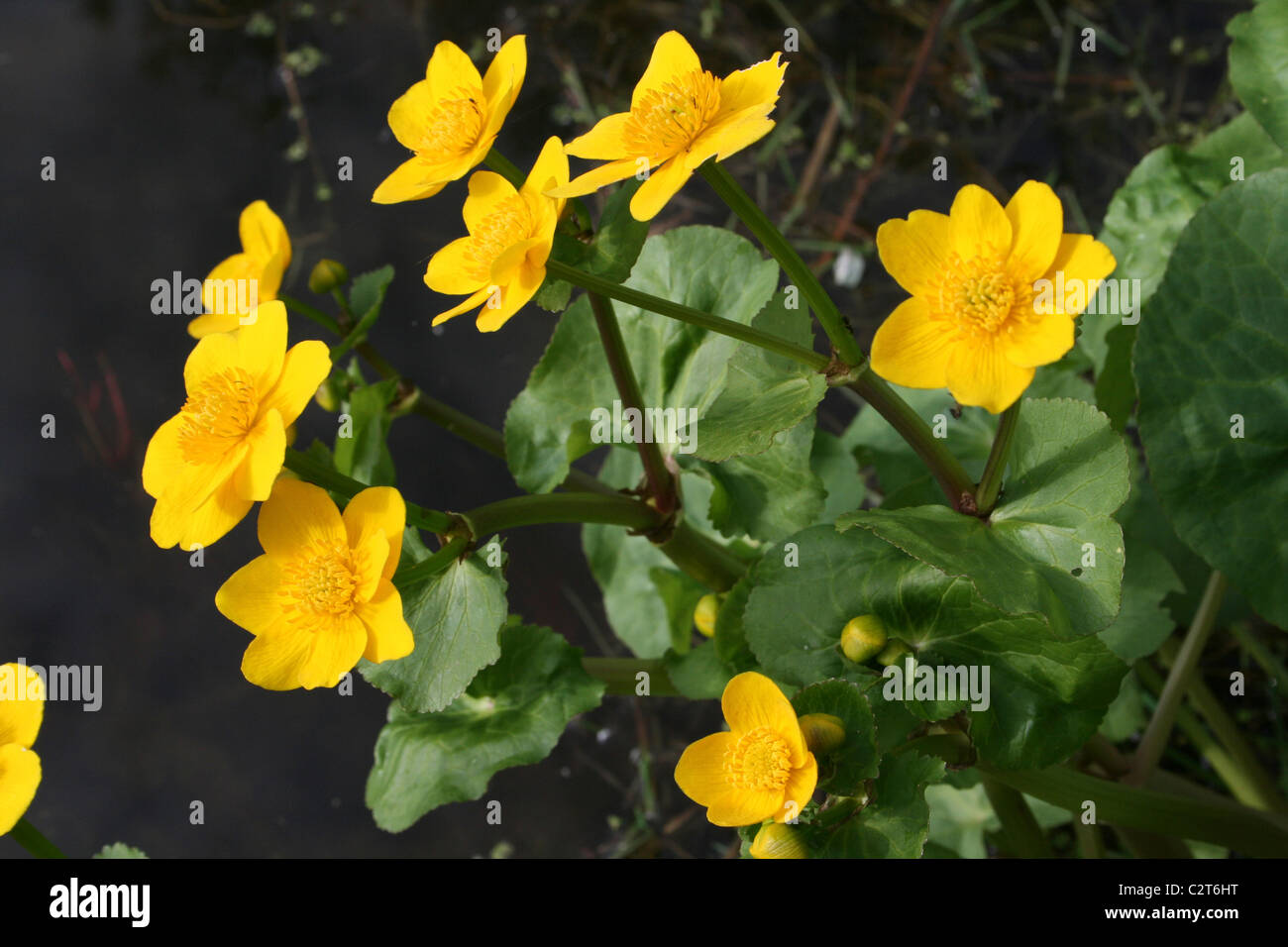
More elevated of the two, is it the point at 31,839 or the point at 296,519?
the point at 296,519

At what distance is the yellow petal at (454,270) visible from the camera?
48 cm

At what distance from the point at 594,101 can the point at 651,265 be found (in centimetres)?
60

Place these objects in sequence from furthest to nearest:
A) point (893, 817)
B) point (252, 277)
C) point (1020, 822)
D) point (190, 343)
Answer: point (190, 343) < point (1020, 822) < point (252, 277) < point (893, 817)

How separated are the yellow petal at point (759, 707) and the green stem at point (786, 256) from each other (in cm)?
14

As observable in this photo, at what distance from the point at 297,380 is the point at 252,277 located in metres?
0.21

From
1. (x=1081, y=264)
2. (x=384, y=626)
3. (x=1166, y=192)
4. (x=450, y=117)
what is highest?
(x=1166, y=192)

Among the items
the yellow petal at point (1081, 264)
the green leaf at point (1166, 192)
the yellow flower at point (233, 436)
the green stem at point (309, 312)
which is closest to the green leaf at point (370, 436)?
the green stem at point (309, 312)

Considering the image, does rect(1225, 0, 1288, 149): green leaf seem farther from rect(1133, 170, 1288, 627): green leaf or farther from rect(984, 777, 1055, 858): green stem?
rect(984, 777, 1055, 858): green stem

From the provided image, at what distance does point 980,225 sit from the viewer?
0.45m

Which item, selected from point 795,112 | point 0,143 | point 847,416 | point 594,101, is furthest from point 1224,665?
point 0,143

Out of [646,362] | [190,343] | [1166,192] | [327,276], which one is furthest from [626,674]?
[190,343]

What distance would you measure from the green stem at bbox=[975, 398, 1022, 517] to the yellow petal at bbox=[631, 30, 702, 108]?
0.20 meters

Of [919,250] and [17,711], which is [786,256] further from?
[17,711]

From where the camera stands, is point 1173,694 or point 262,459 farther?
point 1173,694
